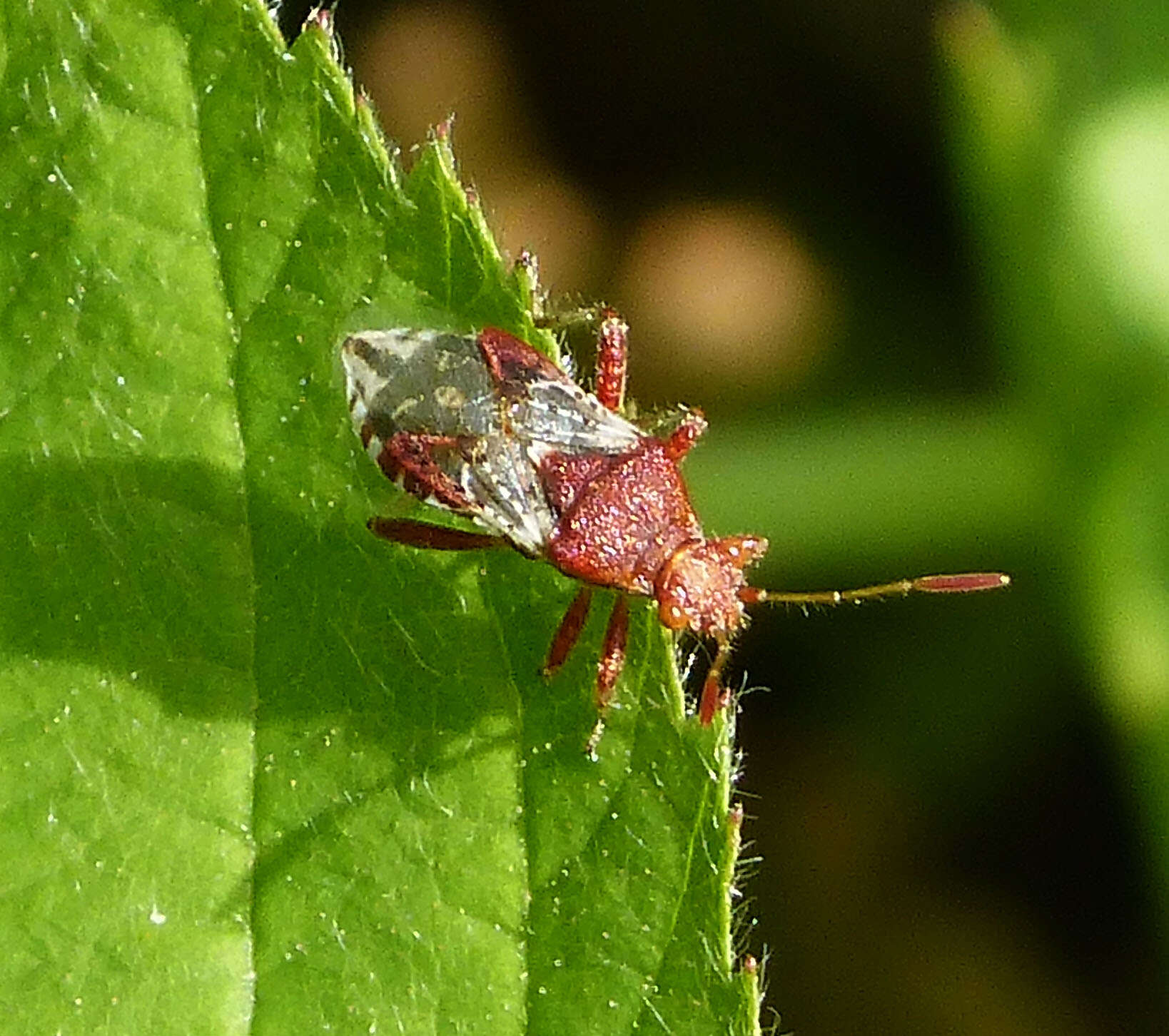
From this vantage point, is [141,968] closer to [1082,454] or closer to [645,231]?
[1082,454]

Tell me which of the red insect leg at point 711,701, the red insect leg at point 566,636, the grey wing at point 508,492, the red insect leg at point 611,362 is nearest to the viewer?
the red insect leg at point 711,701

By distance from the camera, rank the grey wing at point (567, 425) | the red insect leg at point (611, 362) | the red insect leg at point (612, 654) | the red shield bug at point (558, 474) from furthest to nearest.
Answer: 1. the red insect leg at point (611, 362)
2. the grey wing at point (567, 425)
3. the red shield bug at point (558, 474)
4. the red insect leg at point (612, 654)

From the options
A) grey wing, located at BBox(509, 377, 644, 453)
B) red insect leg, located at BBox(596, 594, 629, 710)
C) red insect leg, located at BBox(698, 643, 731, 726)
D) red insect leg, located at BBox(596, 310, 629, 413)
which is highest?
red insect leg, located at BBox(596, 310, 629, 413)

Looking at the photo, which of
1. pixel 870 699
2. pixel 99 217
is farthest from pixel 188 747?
pixel 870 699

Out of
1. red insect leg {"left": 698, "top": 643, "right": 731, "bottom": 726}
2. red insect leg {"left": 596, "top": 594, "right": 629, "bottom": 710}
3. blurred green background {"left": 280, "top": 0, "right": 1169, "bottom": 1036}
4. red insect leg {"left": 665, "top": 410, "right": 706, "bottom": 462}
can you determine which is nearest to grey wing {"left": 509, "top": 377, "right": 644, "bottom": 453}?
red insect leg {"left": 665, "top": 410, "right": 706, "bottom": 462}

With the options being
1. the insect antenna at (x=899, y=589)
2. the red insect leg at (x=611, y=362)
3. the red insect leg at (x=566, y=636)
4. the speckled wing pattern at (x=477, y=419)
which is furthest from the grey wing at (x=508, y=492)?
the insect antenna at (x=899, y=589)

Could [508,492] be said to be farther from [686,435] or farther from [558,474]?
[686,435]

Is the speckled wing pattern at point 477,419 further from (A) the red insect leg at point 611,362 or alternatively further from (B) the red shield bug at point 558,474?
(A) the red insect leg at point 611,362

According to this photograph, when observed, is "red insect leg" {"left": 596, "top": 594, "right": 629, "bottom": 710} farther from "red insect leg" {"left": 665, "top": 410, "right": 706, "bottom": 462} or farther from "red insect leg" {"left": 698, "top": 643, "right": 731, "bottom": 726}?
"red insect leg" {"left": 665, "top": 410, "right": 706, "bottom": 462}
